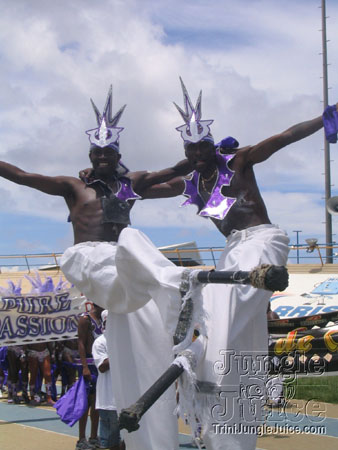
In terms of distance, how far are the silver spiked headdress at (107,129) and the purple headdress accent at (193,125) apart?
1.94 feet

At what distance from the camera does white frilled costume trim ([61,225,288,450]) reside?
12.7 ft

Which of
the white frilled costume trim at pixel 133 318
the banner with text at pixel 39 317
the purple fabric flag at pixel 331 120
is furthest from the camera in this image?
the banner with text at pixel 39 317

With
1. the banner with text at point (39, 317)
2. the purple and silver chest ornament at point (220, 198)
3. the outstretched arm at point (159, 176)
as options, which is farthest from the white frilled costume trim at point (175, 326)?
the banner with text at point (39, 317)

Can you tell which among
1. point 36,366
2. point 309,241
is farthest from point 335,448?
point 309,241

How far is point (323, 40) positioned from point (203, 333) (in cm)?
1939

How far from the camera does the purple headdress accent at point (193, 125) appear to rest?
5059 millimetres

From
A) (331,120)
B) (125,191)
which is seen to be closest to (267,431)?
(125,191)

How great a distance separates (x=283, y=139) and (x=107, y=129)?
150cm

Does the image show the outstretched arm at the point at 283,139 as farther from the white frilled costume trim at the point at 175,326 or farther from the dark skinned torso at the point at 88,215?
the dark skinned torso at the point at 88,215

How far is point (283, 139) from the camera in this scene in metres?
4.79

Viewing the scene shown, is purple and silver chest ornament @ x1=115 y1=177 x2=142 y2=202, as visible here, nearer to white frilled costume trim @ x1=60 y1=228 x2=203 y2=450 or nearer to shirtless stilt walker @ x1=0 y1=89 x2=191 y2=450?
shirtless stilt walker @ x1=0 y1=89 x2=191 y2=450

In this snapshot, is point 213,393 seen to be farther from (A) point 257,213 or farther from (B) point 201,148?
(B) point 201,148

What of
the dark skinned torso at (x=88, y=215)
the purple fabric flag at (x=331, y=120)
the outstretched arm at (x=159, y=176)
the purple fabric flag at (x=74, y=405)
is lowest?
the purple fabric flag at (x=74, y=405)

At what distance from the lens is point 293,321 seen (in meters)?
9.16
